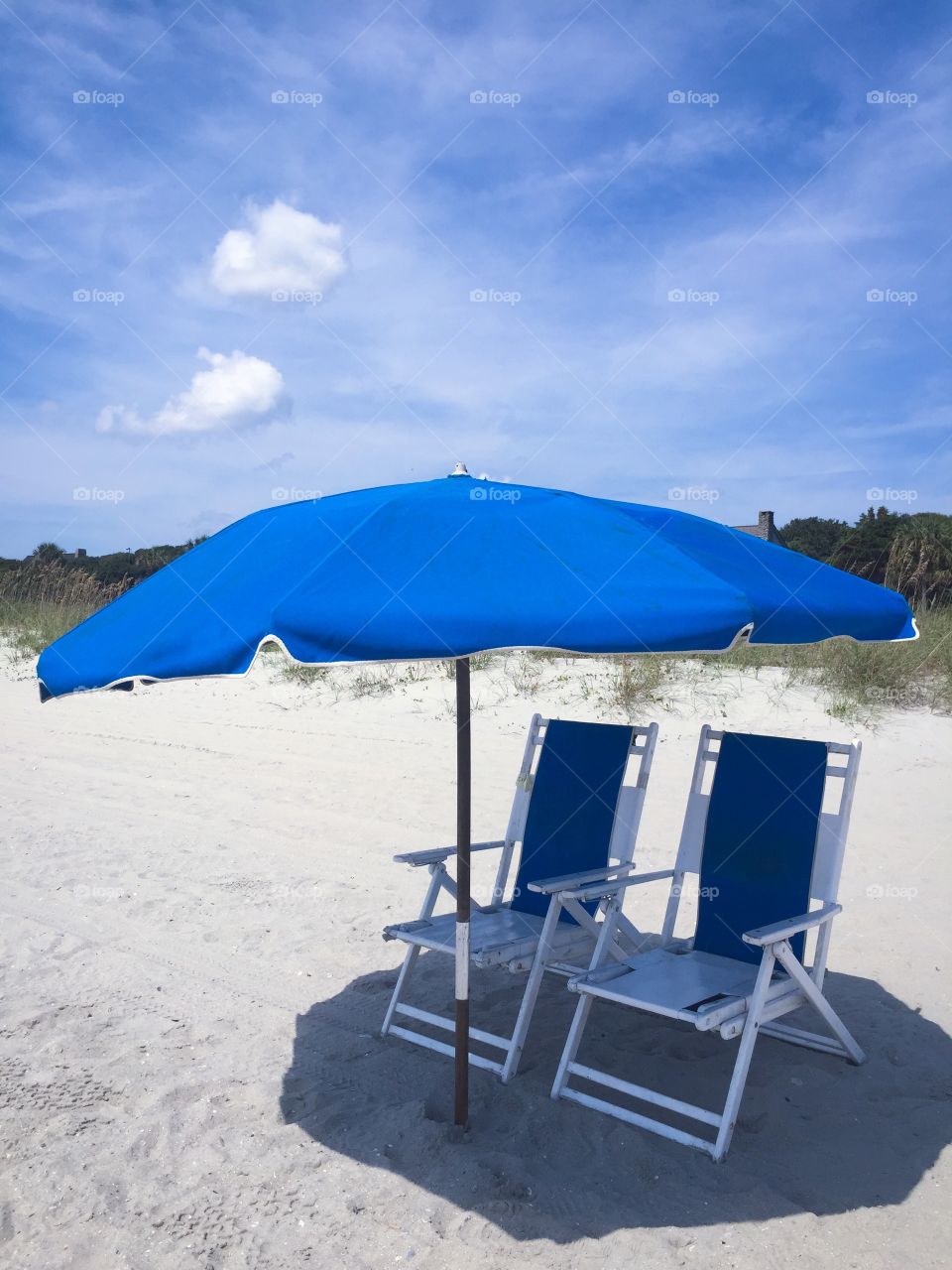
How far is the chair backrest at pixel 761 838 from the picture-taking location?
3.86m

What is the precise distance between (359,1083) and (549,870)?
121 cm

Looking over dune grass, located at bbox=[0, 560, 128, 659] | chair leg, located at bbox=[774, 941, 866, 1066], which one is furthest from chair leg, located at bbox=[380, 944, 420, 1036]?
dune grass, located at bbox=[0, 560, 128, 659]

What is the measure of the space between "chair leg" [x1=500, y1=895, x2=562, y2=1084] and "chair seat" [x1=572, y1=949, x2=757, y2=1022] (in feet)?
0.85

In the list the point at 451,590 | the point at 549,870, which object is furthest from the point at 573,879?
the point at 451,590

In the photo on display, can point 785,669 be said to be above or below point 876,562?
below

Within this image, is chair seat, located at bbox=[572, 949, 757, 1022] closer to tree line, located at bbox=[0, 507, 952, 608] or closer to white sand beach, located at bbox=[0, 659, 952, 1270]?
white sand beach, located at bbox=[0, 659, 952, 1270]

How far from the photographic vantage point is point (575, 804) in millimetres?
4410

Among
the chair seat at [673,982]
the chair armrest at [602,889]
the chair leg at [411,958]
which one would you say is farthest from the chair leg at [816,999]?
the chair leg at [411,958]

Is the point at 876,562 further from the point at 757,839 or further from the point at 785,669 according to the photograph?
the point at 757,839

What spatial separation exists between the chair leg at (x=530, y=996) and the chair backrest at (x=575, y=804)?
0.50 m

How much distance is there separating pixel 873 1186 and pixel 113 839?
17.4 feet

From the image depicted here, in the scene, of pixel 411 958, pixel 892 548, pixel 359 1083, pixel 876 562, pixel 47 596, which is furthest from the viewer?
pixel 876 562

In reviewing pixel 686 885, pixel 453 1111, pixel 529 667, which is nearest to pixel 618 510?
pixel 453 1111

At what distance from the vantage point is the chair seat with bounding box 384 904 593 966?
3.70m
